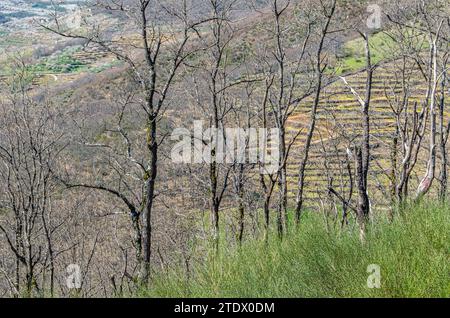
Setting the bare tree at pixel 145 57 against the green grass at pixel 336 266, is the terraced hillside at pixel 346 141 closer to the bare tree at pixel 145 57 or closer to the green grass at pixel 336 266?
the green grass at pixel 336 266

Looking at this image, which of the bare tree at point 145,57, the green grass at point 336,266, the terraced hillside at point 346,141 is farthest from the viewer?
the terraced hillside at point 346,141

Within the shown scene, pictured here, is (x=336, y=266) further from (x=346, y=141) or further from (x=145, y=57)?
(x=346, y=141)

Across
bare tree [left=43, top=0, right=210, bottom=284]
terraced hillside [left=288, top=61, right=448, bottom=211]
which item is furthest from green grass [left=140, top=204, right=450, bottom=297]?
bare tree [left=43, top=0, right=210, bottom=284]

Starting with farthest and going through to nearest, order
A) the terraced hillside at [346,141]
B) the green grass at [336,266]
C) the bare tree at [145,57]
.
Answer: the terraced hillside at [346,141] → the bare tree at [145,57] → the green grass at [336,266]

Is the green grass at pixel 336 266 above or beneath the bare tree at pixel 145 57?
beneath

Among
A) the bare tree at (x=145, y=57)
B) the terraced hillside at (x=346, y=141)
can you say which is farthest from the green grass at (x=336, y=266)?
the bare tree at (x=145, y=57)

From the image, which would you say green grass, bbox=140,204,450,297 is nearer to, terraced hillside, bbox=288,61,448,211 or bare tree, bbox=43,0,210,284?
terraced hillside, bbox=288,61,448,211

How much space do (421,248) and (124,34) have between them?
6297 millimetres

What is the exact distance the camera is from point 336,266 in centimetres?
355

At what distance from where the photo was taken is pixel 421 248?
11.2 feet

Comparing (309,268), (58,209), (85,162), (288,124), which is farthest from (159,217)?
(309,268)

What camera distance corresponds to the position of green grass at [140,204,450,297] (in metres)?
3.11

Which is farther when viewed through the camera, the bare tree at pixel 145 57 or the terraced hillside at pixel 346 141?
the terraced hillside at pixel 346 141

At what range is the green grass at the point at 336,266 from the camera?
3111mm
